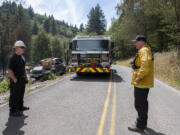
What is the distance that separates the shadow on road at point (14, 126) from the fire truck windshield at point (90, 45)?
25.3 ft

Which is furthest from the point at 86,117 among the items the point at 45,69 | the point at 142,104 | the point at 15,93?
the point at 45,69

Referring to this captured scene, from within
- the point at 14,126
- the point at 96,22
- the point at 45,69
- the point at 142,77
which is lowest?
the point at 14,126

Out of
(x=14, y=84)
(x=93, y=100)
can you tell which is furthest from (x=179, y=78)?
(x=14, y=84)

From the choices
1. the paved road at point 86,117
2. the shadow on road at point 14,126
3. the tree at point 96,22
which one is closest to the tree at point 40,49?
the tree at point 96,22

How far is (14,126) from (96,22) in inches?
2922

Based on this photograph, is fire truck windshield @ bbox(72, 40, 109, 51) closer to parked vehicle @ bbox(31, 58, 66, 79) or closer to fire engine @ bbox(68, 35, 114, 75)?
fire engine @ bbox(68, 35, 114, 75)

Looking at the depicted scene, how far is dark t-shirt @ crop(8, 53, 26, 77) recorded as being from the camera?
4500 mm

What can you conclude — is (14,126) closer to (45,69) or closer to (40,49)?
(45,69)

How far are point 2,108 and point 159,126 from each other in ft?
15.2

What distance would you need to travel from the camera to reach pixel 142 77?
3537mm

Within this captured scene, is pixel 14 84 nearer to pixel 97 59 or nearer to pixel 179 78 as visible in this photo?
pixel 97 59

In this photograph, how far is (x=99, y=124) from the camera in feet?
Answer: 13.5

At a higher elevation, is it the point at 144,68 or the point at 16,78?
the point at 144,68

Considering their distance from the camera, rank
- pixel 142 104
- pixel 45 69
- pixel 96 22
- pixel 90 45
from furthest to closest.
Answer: pixel 96 22
pixel 45 69
pixel 90 45
pixel 142 104
